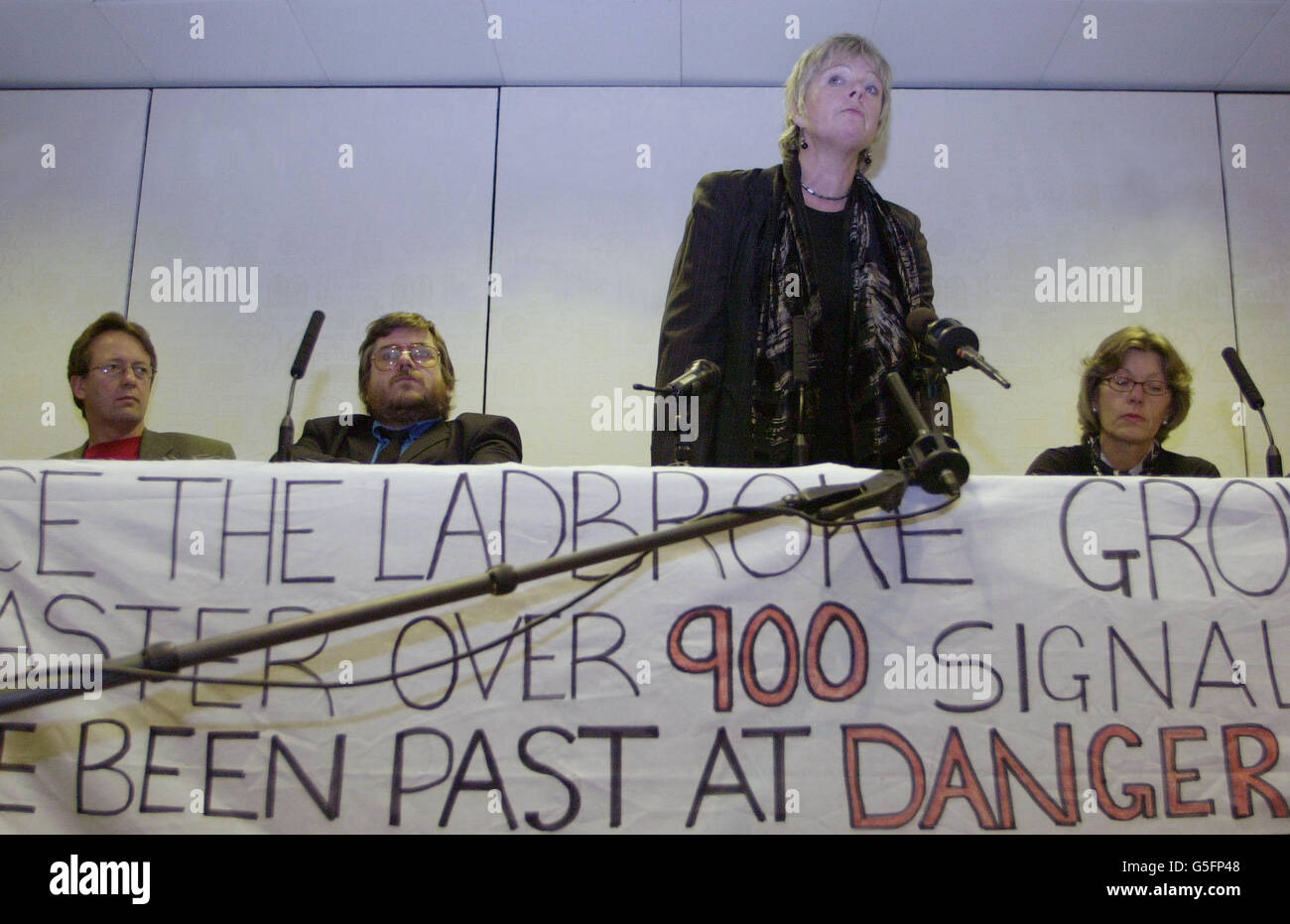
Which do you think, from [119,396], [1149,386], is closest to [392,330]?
[119,396]

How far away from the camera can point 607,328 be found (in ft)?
10.4

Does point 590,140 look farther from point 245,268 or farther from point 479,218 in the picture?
point 245,268

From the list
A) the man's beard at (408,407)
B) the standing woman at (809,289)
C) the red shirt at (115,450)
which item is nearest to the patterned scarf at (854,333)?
the standing woman at (809,289)

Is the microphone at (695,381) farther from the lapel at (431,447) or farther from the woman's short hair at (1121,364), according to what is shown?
the woman's short hair at (1121,364)

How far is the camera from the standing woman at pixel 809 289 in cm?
178

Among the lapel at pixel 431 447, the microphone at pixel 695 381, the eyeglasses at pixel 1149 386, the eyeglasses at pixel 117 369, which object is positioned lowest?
the microphone at pixel 695 381

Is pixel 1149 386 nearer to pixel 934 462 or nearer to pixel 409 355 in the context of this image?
pixel 934 462

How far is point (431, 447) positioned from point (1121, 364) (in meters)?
1.51

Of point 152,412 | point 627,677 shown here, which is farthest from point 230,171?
point 627,677

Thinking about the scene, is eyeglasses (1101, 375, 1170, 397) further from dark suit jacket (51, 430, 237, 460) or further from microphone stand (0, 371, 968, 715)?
dark suit jacket (51, 430, 237, 460)

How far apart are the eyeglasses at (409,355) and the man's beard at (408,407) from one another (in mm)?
46
